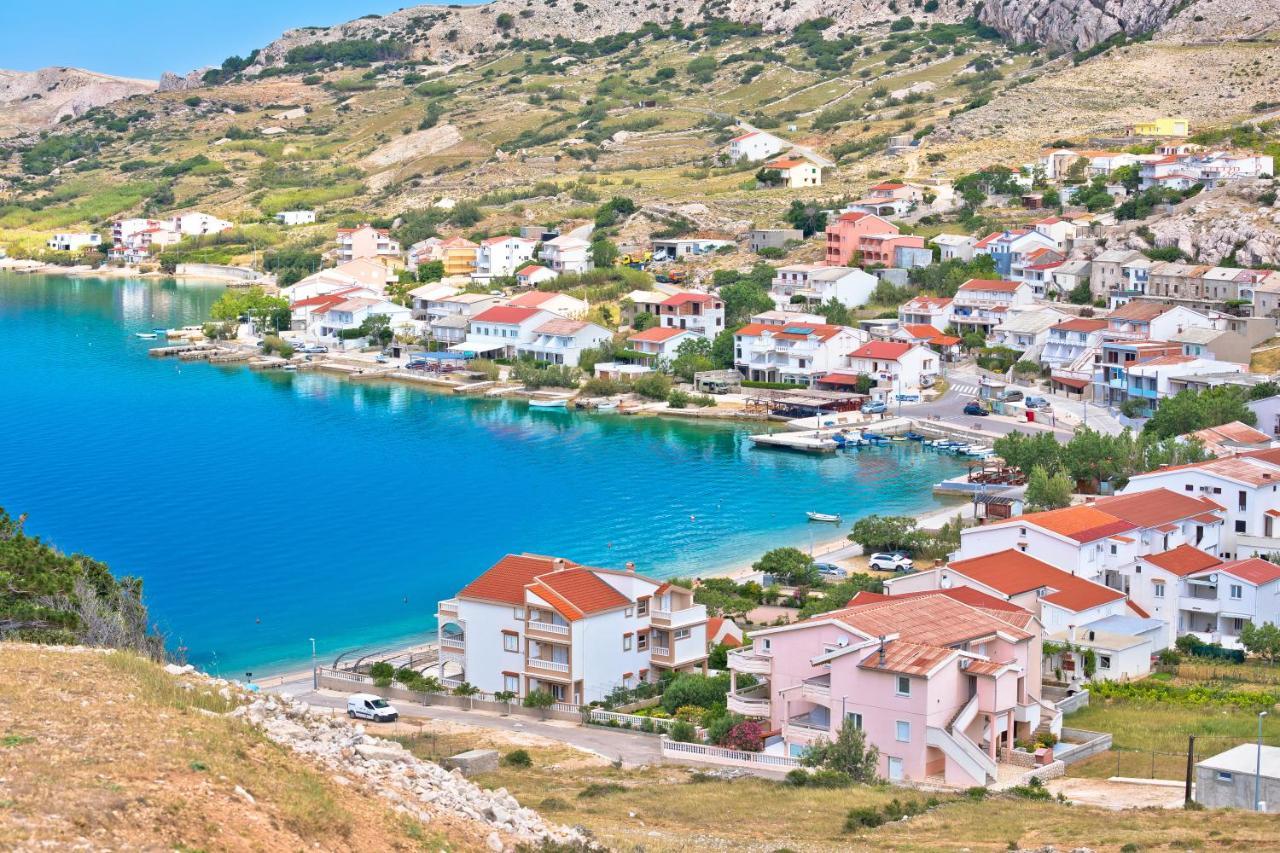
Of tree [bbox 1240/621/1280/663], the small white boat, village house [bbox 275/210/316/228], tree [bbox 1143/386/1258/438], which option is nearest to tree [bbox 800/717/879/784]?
tree [bbox 1240/621/1280/663]

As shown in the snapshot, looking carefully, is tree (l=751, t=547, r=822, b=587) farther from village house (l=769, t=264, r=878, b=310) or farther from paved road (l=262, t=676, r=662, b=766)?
village house (l=769, t=264, r=878, b=310)

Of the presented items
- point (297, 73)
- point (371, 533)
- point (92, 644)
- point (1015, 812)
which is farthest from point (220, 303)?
point (297, 73)

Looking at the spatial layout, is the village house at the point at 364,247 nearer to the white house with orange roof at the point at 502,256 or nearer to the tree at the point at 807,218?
the white house with orange roof at the point at 502,256

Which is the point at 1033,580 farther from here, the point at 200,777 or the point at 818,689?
the point at 200,777

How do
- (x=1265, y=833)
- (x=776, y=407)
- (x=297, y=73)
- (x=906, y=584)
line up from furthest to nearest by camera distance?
1. (x=297, y=73)
2. (x=776, y=407)
3. (x=906, y=584)
4. (x=1265, y=833)

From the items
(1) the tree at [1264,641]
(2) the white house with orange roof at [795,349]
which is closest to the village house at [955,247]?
(2) the white house with orange roof at [795,349]

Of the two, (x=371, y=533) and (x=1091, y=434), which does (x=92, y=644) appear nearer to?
(x=371, y=533)

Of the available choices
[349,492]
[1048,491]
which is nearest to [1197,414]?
[1048,491]
